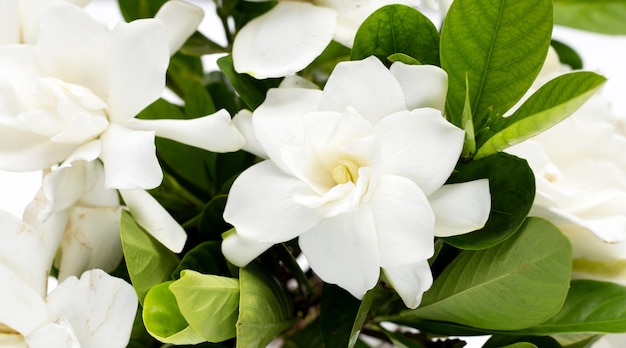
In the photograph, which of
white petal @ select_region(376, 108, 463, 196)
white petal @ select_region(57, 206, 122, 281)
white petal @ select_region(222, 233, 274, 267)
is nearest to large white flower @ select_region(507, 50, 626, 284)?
white petal @ select_region(376, 108, 463, 196)

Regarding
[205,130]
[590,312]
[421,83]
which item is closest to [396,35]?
[421,83]

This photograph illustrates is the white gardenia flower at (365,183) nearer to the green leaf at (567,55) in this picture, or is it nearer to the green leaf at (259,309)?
the green leaf at (259,309)

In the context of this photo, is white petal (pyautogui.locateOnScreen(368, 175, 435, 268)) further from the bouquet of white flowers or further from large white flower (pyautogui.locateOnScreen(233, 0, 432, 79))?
large white flower (pyautogui.locateOnScreen(233, 0, 432, 79))

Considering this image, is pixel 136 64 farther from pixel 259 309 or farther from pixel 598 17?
pixel 598 17

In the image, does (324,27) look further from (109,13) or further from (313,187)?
(109,13)

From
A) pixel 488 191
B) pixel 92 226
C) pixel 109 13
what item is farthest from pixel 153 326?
pixel 109 13

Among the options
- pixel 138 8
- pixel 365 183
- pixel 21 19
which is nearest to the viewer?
pixel 365 183
